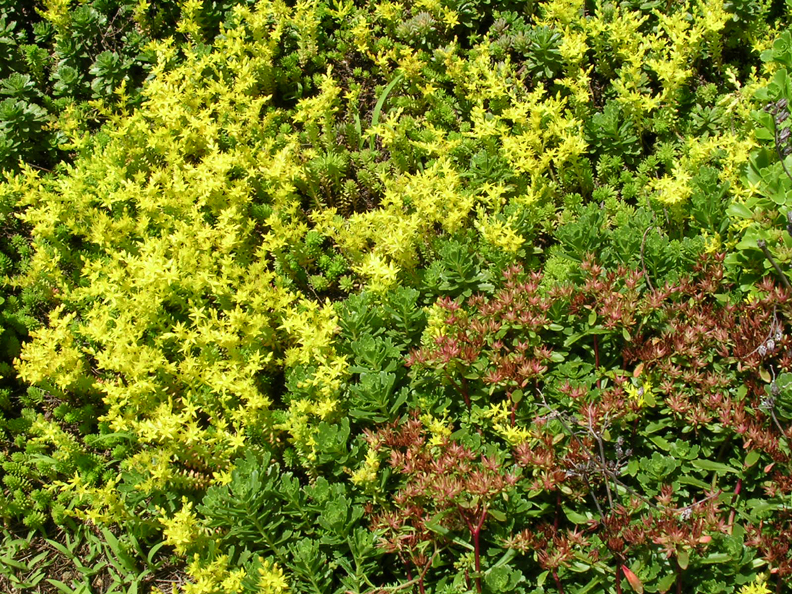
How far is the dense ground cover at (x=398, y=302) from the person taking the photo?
285 cm

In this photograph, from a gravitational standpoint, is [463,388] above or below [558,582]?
above

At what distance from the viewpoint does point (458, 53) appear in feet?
16.3

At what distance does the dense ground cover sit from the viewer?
9.36 ft

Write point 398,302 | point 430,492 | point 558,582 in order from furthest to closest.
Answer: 1. point 398,302
2. point 430,492
3. point 558,582

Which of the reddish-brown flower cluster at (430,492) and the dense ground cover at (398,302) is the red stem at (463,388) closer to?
the dense ground cover at (398,302)

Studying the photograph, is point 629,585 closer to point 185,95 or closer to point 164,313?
point 164,313

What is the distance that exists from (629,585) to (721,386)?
34.1 inches

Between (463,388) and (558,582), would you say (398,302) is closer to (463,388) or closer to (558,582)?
(463,388)

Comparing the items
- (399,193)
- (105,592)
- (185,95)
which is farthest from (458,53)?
(105,592)

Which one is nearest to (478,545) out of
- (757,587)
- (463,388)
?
(463,388)

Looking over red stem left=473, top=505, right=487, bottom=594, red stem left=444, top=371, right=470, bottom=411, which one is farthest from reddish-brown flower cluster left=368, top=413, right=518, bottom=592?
red stem left=444, top=371, right=470, bottom=411

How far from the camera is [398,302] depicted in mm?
3439

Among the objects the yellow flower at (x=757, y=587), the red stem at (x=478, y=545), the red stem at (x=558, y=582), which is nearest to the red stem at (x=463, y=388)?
the red stem at (x=478, y=545)

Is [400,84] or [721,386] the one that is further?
[400,84]
